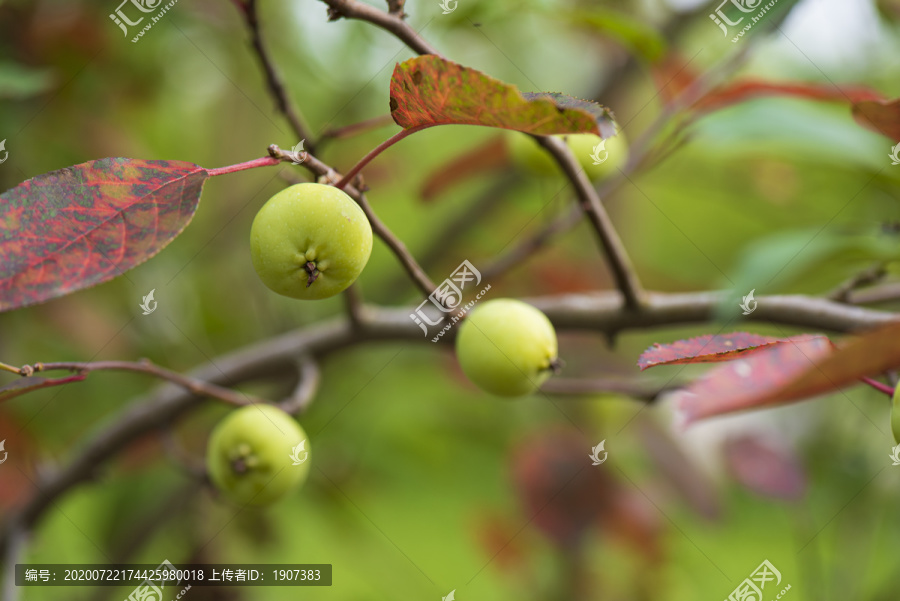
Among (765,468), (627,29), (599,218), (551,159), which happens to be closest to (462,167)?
(551,159)

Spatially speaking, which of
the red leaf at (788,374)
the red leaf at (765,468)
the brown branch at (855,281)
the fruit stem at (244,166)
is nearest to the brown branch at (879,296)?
the brown branch at (855,281)

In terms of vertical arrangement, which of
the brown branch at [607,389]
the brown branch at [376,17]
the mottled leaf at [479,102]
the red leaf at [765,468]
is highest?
the brown branch at [376,17]

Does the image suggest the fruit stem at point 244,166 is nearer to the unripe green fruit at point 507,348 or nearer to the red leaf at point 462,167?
the unripe green fruit at point 507,348

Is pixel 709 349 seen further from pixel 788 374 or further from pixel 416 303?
pixel 416 303

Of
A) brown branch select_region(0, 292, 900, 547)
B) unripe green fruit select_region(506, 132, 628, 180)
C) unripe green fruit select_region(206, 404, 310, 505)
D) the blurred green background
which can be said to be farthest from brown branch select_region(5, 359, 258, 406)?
unripe green fruit select_region(506, 132, 628, 180)

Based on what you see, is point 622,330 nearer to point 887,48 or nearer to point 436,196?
point 436,196

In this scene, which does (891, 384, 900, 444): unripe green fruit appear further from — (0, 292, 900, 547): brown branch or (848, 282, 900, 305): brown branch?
(848, 282, 900, 305): brown branch
